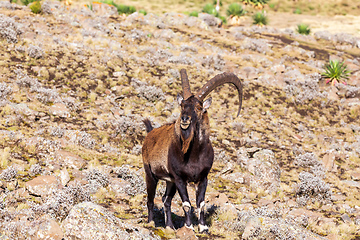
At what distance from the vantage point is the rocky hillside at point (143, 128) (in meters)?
7.80

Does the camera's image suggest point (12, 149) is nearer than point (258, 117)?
Yes

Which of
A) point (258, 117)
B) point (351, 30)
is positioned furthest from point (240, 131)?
point (351, 30)

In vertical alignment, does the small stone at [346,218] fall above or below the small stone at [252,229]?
below

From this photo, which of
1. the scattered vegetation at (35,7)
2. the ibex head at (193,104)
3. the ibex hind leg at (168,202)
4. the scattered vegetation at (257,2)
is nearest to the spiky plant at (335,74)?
the ibex head at (193,104)

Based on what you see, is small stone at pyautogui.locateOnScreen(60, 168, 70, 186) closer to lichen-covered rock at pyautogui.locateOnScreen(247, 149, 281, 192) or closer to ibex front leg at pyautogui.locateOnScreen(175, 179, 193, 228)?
ibex front leg at pyautogui.locateOnScreen(175, 179, 193, 228)

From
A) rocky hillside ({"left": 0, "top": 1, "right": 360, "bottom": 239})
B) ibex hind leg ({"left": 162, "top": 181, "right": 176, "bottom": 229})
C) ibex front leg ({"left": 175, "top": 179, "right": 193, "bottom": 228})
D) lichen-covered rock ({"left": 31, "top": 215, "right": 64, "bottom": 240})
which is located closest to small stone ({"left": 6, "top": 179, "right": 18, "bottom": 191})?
rocky hillside ({"left": 0, "top": 1, "right": 360, "bottom": 239})

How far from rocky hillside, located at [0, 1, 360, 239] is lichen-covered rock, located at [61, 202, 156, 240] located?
0.02 meters

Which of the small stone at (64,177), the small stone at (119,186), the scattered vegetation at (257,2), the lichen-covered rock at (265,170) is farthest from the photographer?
the scattered vegetation at (257,2)

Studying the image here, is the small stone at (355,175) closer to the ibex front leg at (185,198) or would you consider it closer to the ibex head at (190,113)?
the ibex head at (190,113)

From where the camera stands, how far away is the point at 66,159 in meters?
11.5

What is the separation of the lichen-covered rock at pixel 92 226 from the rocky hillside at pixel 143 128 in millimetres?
20

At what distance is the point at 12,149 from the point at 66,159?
187 cm

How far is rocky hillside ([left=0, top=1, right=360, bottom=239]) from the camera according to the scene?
780 centimetres

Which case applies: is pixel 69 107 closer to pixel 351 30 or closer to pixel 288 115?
pixel 288 115
